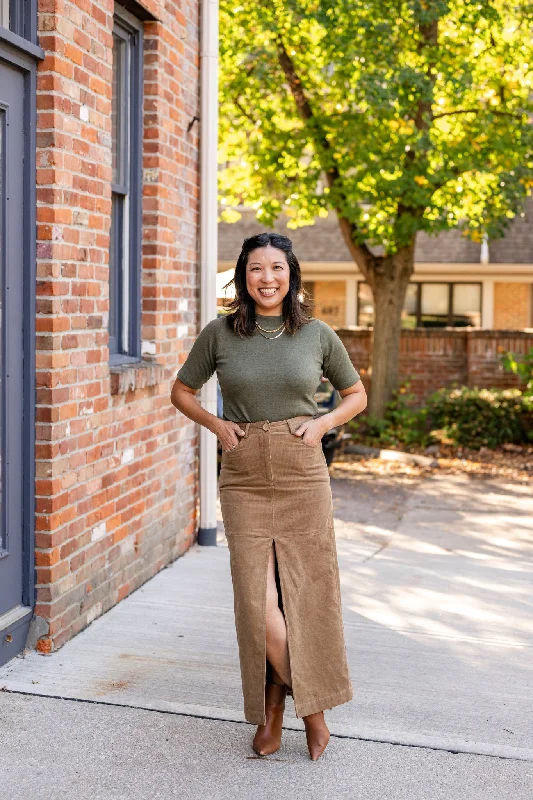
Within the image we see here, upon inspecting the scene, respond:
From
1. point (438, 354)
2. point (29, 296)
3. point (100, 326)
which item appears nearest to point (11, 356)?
point (29, 296)

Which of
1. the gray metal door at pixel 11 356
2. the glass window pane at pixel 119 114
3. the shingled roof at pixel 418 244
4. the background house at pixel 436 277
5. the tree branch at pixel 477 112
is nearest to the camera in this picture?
the gray metal door at pixel 11 356

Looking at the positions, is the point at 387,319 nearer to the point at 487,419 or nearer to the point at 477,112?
the point at 487,419

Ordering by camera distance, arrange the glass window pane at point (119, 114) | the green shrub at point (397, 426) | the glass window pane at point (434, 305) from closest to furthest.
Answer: the glass window pane at point (119, 114) < the green shrub at point (397, 426) < the glass window pane at point (434, 305)

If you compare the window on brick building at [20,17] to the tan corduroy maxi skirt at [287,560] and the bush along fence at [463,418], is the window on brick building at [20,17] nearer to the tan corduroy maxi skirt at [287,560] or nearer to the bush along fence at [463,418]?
the tan corduroy maxi skirt at [287,560]

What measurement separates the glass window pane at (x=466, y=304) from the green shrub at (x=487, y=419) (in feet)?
33.7

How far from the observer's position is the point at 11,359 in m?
4.68

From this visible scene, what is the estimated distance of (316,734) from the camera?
13.0ft

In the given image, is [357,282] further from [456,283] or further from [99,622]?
[99,622]

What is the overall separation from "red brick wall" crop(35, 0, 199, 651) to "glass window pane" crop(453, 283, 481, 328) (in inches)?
756

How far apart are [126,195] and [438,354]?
11.5m

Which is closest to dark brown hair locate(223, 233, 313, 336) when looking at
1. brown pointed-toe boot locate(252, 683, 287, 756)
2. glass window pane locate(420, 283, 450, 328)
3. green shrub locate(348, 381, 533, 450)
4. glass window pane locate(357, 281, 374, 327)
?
brown pointed-toe boot locate(252, 683, 287, 756)

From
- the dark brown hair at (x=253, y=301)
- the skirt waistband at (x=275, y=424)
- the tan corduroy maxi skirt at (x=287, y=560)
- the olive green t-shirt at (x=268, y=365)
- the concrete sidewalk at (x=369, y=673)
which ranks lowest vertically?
the concrete sidewalk at (x=369, y=673)

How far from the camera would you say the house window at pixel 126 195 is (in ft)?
20.5

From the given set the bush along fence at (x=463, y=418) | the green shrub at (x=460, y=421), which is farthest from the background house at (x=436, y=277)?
the green shrub at (x=460, y=421)
